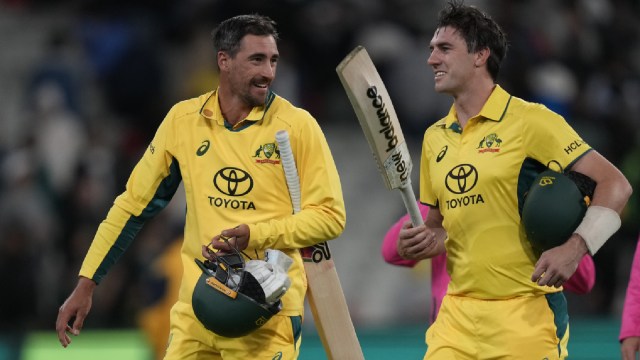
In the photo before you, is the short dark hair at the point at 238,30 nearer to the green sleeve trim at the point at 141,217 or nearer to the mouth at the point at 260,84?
the mouth at the point at 260,84

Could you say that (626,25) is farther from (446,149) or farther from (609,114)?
(446,149)

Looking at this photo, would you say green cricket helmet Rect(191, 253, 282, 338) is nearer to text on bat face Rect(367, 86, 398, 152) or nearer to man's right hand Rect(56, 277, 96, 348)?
man's right hand Rect(56, 277, 96, 348)

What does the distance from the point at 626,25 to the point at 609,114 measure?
1.24 m

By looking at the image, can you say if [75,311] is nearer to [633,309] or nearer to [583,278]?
[583,278]

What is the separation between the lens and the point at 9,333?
31.3 feet

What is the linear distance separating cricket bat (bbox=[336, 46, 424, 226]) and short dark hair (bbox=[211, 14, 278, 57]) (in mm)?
487

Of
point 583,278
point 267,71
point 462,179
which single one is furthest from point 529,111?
point 267,71

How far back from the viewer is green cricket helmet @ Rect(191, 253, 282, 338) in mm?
5715

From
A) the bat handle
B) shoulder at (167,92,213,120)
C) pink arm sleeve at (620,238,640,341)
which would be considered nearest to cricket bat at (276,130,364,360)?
the bat handle

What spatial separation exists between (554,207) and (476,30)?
36.0 inches

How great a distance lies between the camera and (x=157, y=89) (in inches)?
494

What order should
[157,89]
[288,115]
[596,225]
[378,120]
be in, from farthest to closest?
[157,89]
[288,115]
[378,120]
[596,225]

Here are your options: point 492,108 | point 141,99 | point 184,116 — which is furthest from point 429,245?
point 141,99

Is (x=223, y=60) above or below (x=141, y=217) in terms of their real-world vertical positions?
above
